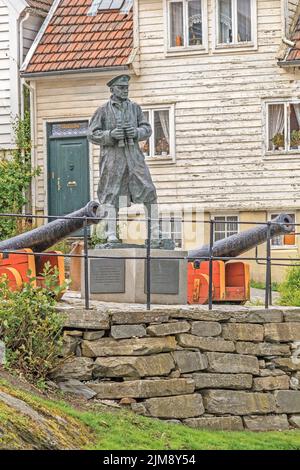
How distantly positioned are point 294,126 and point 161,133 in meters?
2.57

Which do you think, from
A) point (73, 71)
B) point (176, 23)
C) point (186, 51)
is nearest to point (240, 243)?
point (186, 51)

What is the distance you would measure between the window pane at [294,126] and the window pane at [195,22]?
2253 millimetres

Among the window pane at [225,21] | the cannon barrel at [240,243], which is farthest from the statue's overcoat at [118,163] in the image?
the window pane at [225,21]

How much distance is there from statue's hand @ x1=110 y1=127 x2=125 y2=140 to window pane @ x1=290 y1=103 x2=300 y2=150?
9882 millimetres

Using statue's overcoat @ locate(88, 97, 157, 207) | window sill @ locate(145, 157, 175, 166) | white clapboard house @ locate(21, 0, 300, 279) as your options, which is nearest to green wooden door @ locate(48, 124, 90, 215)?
white clapboard house @ locate(21, 0, 300, 279)

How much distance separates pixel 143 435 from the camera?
1366cm

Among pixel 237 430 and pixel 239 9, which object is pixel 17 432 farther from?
pixel 239 9

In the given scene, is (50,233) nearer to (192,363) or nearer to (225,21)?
(192,363)

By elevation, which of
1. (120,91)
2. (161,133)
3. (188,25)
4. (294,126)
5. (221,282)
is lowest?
(221,282)

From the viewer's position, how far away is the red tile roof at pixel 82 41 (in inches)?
1043

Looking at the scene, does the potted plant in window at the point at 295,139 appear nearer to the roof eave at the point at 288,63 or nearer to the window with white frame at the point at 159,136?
the roof eave at the point at 288,63

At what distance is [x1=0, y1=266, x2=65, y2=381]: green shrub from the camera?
1435cm

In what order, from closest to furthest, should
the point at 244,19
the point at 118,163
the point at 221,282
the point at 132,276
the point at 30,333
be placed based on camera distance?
the point at 30,333
the point at 132,276
the point at 118,163
the point at 221,282
the point at 244,19

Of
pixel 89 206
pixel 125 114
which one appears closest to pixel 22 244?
pixel 89 206
